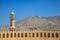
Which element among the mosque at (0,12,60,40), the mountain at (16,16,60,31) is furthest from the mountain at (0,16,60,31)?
the mosque at (0,12,60,40)

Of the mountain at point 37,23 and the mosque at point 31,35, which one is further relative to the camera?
the mountain at point 37,23

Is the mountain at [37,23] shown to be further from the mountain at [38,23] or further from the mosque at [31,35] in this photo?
the mosque at [31,35]

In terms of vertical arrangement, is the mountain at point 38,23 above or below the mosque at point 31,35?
above

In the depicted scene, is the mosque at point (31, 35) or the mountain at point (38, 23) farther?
the mountain at point (38, 23)

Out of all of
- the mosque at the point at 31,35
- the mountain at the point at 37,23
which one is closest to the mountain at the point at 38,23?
the mountain at the point at 37,23

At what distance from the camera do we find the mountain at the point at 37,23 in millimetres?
87975

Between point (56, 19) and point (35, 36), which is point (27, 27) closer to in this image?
point (56, 19)

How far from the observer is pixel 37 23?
96500 mm

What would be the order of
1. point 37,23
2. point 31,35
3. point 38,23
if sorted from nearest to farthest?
point 31,35 → point 37,23 → point 38,23

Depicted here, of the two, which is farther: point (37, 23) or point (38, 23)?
point (38, 23)

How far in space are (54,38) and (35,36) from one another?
3661 millimetres

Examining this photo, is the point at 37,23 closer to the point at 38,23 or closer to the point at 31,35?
the point at 38,23

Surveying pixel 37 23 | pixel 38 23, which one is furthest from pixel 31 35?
pixel 38 23

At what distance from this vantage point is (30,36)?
3247 centimetres
